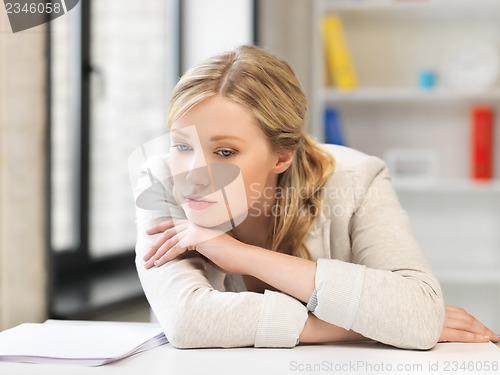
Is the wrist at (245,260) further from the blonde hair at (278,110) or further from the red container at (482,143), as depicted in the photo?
the red container at (482,143)

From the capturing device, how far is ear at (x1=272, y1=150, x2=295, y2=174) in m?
1.24

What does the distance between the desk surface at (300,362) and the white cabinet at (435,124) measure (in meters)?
1.95

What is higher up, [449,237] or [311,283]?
[311,283]

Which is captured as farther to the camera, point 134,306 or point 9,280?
point 134,306

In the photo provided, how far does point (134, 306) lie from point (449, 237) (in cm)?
149

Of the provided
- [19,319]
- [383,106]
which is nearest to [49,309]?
[19,319]

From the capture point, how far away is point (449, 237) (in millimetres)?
2953

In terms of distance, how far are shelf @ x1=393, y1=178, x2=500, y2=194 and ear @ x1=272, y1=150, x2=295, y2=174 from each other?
1574 millimetres

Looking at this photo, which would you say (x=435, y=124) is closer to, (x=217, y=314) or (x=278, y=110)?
(x=278, y=110)

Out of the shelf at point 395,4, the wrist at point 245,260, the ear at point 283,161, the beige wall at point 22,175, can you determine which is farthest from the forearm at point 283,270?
the shelf at point 395,4

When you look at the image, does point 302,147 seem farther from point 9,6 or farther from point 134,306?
point 134,306

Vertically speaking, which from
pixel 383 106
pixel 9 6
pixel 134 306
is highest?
pixel 9 6

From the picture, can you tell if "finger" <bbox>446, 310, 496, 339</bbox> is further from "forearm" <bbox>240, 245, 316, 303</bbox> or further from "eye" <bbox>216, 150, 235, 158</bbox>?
"eye" <bbox>216, 150, 235, 158</bbox>

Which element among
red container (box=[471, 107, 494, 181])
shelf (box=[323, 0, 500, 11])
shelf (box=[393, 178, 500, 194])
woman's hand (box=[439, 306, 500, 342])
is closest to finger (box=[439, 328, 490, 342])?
woman's hand (box=[439, 306, 500, 342])
